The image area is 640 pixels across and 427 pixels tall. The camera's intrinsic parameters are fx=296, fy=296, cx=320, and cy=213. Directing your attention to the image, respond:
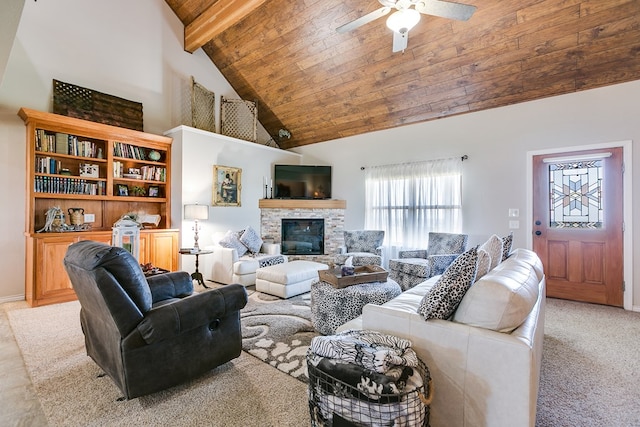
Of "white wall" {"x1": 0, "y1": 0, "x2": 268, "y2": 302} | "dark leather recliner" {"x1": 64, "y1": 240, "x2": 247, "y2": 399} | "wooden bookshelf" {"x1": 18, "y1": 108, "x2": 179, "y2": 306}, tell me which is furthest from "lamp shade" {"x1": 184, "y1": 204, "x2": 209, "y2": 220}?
"dark leather recliner" {"x1": 64, "y1": 240, "x2": 247, "y2": 399}

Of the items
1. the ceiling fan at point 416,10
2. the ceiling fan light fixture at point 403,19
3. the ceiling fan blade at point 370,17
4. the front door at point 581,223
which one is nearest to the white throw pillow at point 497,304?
the ceiling fan at point 416,10

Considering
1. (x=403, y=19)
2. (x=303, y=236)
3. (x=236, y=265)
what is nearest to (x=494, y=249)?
(x=403, y=19)

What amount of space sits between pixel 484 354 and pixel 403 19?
8.76 ft

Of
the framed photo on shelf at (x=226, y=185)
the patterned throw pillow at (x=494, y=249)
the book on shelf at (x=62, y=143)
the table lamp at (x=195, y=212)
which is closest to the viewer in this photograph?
the patterned throw pillow at (x=494, y=249)

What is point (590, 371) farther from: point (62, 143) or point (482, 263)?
point (62, 143)

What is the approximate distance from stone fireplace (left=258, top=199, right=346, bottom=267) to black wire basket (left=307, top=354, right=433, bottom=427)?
4.59m

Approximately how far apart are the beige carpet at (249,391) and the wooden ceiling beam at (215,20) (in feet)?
15.0

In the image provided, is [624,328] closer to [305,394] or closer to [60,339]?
[305,394]

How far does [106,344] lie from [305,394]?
1.27m

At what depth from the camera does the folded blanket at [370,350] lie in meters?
1.30

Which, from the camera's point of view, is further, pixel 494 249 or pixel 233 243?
pixel 233 243

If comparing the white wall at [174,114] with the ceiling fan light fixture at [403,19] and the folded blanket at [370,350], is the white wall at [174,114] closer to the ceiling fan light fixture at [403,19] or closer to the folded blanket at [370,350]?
the ceiling fan light fixture at [403,19]

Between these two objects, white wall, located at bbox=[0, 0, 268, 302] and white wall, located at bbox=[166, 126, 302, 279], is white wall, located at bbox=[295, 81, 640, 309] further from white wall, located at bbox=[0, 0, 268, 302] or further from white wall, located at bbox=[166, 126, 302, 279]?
white wall, located at bbox=[0, 0, 268, 302]

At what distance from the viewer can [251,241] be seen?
5.04m
